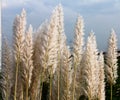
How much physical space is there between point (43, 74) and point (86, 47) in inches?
29.7

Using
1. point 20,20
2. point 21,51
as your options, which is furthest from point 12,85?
point 20,20

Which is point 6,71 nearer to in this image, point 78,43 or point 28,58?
point 28,58

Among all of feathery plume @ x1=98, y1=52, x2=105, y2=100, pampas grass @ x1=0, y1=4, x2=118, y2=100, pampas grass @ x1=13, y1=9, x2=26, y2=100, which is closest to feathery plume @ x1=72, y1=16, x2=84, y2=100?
pampas grass @ x1=0, y1=4, x2=118, y2=100

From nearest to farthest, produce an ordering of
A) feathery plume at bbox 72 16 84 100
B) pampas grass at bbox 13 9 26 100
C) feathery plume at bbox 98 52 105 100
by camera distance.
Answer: pampas grass at bbox 13 9 26 100 → feathery plume at bbox 72 16 84 100 → feathery plume at bbox 98 52 105 100

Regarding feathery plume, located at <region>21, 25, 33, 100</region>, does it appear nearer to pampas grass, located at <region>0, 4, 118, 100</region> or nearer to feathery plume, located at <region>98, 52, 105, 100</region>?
pampas grass, located at <region>0, 4, 118, 100</region>

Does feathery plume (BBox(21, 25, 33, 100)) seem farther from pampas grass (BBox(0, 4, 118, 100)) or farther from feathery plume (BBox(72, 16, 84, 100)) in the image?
feathery plume (BBox(72, 16, 84, 100))

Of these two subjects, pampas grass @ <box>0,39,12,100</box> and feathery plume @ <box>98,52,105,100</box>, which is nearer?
pampas grass @ <box>0,39,12,100</box>

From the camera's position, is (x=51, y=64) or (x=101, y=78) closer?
(x=51, y=64)

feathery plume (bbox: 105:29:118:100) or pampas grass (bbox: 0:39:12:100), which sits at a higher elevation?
feathery plume (bbox: 105:29:118:100)

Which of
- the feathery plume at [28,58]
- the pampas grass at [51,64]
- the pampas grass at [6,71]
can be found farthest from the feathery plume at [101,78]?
the pampas grass at [6,71]

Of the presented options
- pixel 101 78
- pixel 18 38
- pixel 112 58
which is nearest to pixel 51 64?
pixel 18 38

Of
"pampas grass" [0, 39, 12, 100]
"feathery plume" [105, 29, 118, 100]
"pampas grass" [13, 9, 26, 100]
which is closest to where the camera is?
"pampas grass" [13, 9, 26, 100]

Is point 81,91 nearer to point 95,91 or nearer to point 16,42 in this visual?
point 95,91

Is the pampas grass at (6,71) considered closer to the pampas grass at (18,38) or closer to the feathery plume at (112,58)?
the pampas grass at (18,38)
